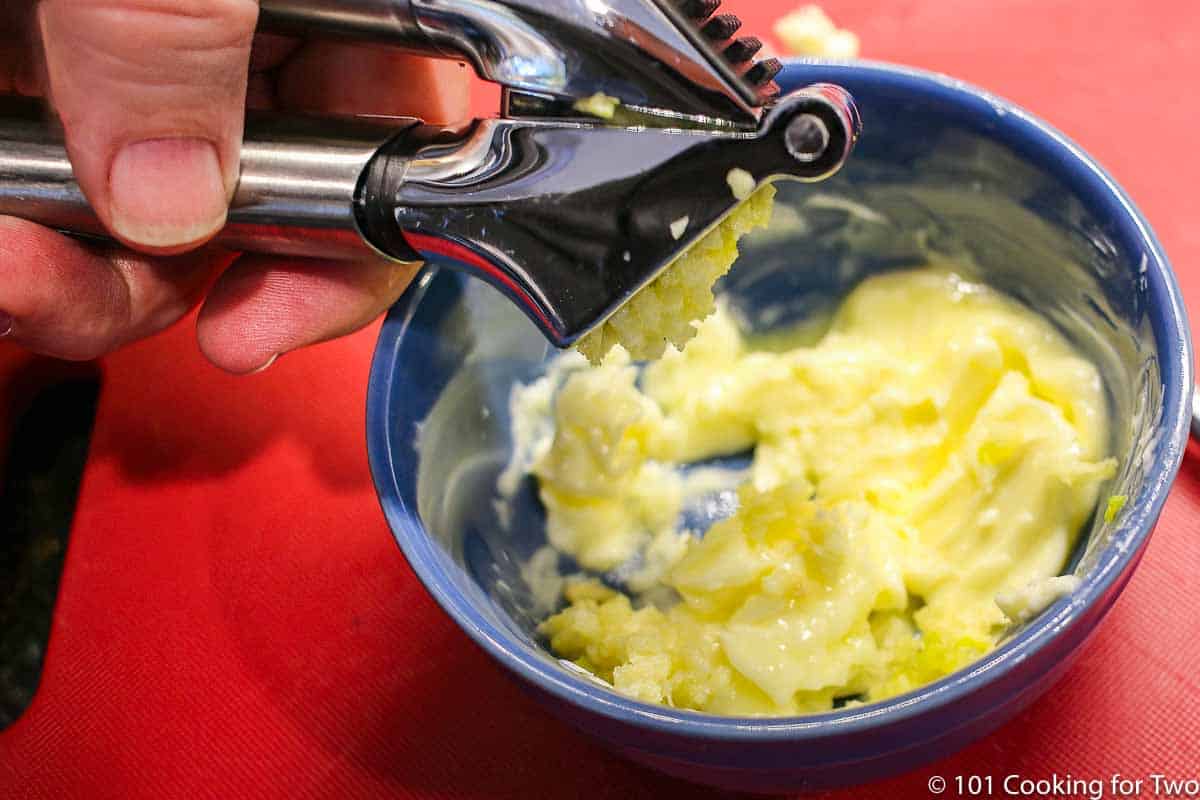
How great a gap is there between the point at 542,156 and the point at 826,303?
1.26ft

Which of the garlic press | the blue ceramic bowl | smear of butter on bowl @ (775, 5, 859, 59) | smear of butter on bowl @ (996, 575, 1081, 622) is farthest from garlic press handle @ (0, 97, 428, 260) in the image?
smear of butter on bowl @ (775, 5, 859, 59)

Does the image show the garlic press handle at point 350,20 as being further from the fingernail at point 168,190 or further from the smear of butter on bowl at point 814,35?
the smear of butter on bowl at point 814,35

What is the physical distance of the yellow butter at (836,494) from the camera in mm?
650

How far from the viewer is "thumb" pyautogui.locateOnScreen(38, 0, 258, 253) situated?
1.61 ft

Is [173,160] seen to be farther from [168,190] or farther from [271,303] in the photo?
[271,303]

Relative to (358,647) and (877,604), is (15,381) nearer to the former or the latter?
(358,647)

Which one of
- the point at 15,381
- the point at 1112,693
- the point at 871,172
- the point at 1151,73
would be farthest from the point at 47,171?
the point at 1151,73

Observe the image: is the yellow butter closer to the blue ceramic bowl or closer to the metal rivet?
the blue ceramic bowl

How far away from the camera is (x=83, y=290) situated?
669 millimetres

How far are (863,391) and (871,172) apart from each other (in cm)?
16

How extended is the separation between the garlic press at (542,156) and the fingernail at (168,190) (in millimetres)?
19

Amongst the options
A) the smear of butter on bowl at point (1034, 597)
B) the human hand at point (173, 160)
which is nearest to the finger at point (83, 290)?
the human hand at point (173, 160)

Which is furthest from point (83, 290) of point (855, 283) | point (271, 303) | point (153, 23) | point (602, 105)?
point (855, 283)

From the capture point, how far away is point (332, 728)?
28.5 inches
